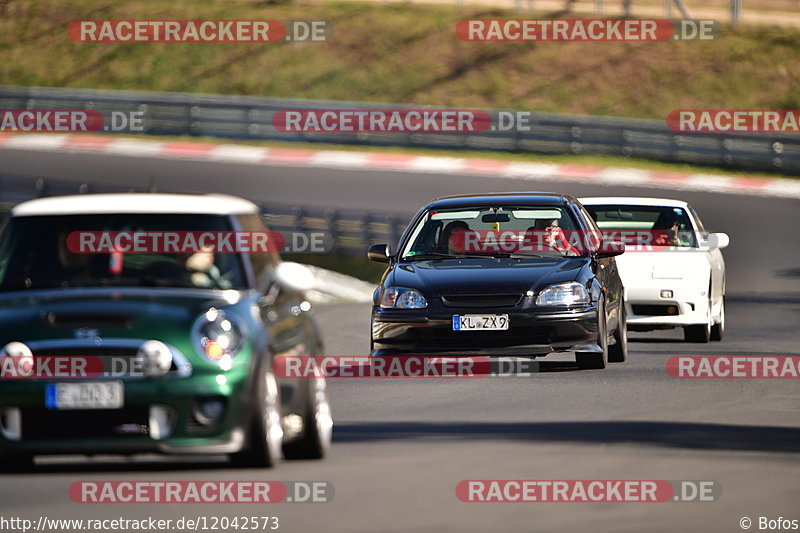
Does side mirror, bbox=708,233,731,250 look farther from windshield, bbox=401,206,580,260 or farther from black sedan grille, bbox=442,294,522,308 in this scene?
black sedan grille, bbox=442,294,522,308

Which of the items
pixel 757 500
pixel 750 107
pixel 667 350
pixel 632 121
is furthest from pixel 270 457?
pixel 750 107

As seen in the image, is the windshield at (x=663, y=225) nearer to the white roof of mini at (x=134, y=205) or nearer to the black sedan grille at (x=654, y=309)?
the black sedan grille at (x=654, y=309)

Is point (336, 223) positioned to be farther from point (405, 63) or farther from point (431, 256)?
point (405, 63)

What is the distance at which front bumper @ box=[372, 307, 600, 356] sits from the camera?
13461 mm

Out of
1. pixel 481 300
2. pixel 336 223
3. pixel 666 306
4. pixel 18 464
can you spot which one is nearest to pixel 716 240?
pixel 666 306

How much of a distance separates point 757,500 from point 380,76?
129ft

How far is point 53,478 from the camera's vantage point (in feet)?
29.3

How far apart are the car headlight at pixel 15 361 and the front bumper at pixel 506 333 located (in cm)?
557

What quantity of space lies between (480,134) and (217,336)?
1171 inches

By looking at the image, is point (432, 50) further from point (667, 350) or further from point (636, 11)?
point (667, 350)

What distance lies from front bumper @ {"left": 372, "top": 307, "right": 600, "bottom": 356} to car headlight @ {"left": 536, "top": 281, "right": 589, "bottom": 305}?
0.31 feet

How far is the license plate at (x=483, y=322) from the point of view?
13.5m

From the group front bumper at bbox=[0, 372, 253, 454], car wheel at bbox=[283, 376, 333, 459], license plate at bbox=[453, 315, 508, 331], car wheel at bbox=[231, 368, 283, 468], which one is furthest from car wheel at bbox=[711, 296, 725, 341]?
front bumper at bbox=[0, 372, 253, 454]

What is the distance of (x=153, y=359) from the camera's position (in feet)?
27.5
